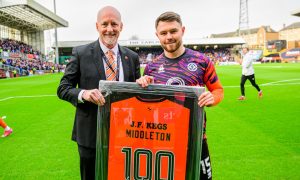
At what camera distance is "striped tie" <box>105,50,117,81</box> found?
2.46 metres

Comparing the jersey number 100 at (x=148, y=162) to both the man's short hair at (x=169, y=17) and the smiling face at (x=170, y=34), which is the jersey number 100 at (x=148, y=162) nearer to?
the smiling face at (x=170, y=34)

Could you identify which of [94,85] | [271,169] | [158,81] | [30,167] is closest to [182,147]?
[158,81]

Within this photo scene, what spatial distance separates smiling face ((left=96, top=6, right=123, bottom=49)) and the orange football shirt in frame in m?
0.67

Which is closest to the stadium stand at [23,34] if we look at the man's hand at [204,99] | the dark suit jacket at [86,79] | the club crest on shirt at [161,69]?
the dark suit jacket at [86,79]

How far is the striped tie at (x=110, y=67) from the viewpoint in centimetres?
246

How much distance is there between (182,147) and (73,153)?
339cm

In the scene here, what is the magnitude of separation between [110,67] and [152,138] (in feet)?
2.66

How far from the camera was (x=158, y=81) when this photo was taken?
2504mm

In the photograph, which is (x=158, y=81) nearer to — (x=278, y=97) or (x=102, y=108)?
(x=102, y=108)

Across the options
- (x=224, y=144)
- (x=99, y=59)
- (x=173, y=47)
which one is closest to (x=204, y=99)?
(x=173, y=47)


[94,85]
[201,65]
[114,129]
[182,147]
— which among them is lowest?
[182,147]

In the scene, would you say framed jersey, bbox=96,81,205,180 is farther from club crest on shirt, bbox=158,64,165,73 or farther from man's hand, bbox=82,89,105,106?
club crest on shirt, bbox=158,64,165,73

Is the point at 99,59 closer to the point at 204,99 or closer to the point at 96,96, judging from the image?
the point at 96,96

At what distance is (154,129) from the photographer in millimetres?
2104
